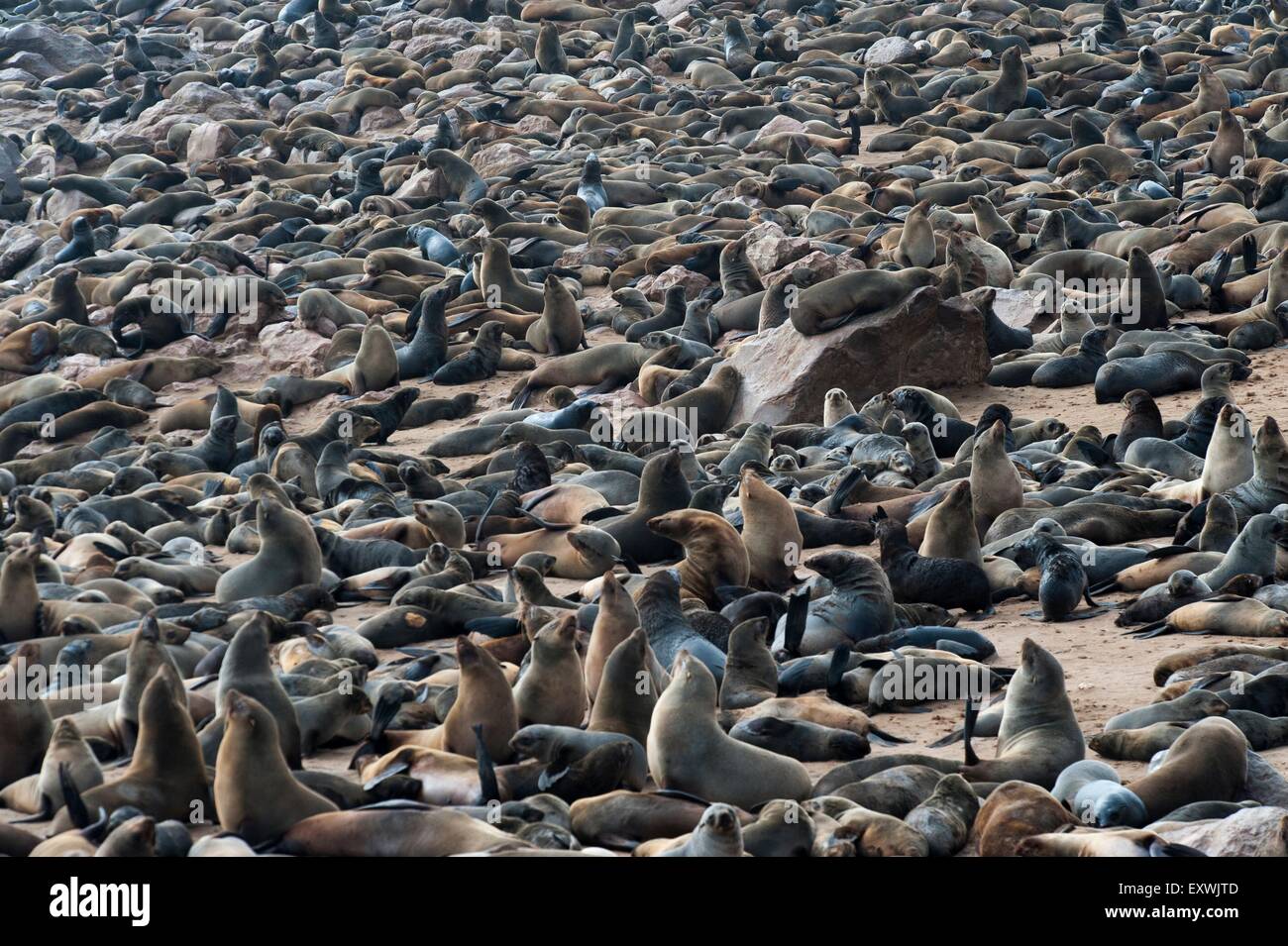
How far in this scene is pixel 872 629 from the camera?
6.62 meters

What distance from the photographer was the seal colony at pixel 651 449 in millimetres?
5086

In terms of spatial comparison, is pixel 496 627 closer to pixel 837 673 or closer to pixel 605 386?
pixel 837 673

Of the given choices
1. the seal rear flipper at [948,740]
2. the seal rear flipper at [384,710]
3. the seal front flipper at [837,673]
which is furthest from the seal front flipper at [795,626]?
the seal rear flipper at [384,710]

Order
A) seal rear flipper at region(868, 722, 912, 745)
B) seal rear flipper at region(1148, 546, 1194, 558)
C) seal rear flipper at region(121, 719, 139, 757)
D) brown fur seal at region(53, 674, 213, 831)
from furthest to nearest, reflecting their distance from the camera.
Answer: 1. seal rear flipper at region(1148, 546, 1194, 558)
2. seal rear flipper at region(121, 719, 139, 757)
3. seal rear flipper at region(868, 722, 912, 745)
4. brown fur seal at region(53, 674, 213, 831)

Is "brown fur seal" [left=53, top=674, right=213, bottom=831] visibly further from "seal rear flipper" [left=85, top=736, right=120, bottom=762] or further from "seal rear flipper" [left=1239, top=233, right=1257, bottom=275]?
"seal rear flipper" [left=1239, top=233, right=1257, bottom=275]

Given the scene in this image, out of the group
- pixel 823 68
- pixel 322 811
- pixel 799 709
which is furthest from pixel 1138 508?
pixel 823 68

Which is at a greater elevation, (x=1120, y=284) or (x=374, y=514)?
(x=1120, y=284)

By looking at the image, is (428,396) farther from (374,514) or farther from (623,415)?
(374,514)

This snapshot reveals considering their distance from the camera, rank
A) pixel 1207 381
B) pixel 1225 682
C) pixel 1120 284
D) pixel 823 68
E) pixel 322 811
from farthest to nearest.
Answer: pixel 823 68 → pixel 1120 284 → pixel 1207 381 → pixel 1225 682 → pixel 322 811

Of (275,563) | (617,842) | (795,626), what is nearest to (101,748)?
(275,563)

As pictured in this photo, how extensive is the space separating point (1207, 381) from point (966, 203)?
5848 millimetres

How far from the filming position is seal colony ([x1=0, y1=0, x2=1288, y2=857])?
16.7ft

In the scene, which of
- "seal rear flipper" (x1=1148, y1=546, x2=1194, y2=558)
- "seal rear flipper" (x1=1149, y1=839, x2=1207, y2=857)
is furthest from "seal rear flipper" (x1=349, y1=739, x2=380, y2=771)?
"seal rear flipper" (x1=1148, y1=546, x2=1194, y2=558)

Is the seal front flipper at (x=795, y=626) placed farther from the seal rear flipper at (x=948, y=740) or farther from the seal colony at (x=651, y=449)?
the seal rear flipper at (x=948, y=740)
